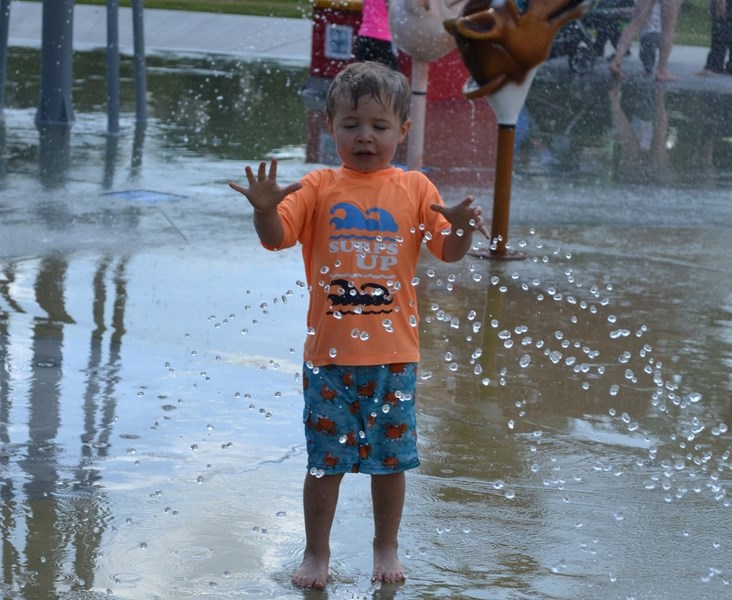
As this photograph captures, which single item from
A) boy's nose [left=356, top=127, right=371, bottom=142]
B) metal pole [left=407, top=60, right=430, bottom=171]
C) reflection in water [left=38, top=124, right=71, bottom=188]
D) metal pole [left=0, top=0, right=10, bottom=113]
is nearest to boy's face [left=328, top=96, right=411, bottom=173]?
boy's nose [left=356, top=127, right=371, bottom=142]

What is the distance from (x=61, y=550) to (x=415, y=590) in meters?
0.91

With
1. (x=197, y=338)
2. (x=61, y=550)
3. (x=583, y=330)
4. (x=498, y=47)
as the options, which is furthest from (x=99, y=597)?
(x=498, y=47)

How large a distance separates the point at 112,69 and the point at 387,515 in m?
7.90

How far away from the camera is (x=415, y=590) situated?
3229 millimetres

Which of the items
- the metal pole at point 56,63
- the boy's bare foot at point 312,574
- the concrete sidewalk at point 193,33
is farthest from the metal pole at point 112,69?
the boy's bare foot at point 312,574

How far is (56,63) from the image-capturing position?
1075 cm

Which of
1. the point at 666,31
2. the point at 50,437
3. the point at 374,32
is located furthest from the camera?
the point at 666,31

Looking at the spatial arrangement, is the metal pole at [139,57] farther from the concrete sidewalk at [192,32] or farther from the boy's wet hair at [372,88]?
the boy's wet hair at [372,88]

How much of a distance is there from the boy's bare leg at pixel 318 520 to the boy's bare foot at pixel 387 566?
0.12m

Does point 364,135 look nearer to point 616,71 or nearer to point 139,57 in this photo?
point 139,57

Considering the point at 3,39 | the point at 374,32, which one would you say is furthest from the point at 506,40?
the point at 3,39

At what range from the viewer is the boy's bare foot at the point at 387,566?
3240 mm

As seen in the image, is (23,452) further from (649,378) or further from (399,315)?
(649,378)

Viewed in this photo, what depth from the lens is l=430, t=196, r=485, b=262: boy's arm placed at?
3.25 meters
